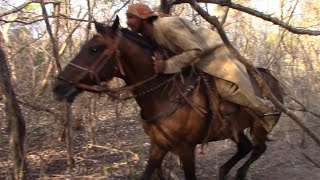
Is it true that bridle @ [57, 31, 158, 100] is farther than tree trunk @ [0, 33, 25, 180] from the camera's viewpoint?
No

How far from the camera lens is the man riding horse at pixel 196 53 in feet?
14.2

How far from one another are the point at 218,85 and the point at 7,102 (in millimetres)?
2433

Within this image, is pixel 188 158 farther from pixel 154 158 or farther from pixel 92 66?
pixel 92 66

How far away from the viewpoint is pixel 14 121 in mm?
4949

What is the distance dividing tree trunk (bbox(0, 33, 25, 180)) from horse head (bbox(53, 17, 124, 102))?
3.44ft

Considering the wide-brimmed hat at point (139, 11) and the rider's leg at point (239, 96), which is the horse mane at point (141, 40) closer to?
the wide-brimmed hat at point (139, 11)

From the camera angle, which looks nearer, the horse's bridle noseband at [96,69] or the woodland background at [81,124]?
the horse's bridle noseband at [96,69]

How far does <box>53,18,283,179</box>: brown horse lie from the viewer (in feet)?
13.5

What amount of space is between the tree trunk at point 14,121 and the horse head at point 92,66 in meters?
1.05

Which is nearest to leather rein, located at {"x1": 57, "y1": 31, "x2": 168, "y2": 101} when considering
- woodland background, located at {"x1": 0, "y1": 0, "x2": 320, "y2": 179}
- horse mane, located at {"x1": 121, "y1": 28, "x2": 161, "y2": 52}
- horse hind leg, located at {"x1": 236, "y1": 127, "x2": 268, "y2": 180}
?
horse mane, located at {"x1": 121, "y1": 28, "x2": 161, "y2": 52}

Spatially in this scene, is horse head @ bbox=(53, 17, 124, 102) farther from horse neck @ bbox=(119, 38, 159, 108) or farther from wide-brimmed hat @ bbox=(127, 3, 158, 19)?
wide-brimmed hat @ bbox=(127, 3, 158, 19)

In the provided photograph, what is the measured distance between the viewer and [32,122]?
25.3 feet

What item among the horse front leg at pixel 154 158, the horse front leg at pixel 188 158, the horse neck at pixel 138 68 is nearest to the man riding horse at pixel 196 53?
the horse neck at pixel 138 68

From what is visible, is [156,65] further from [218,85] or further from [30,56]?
[30,56]
